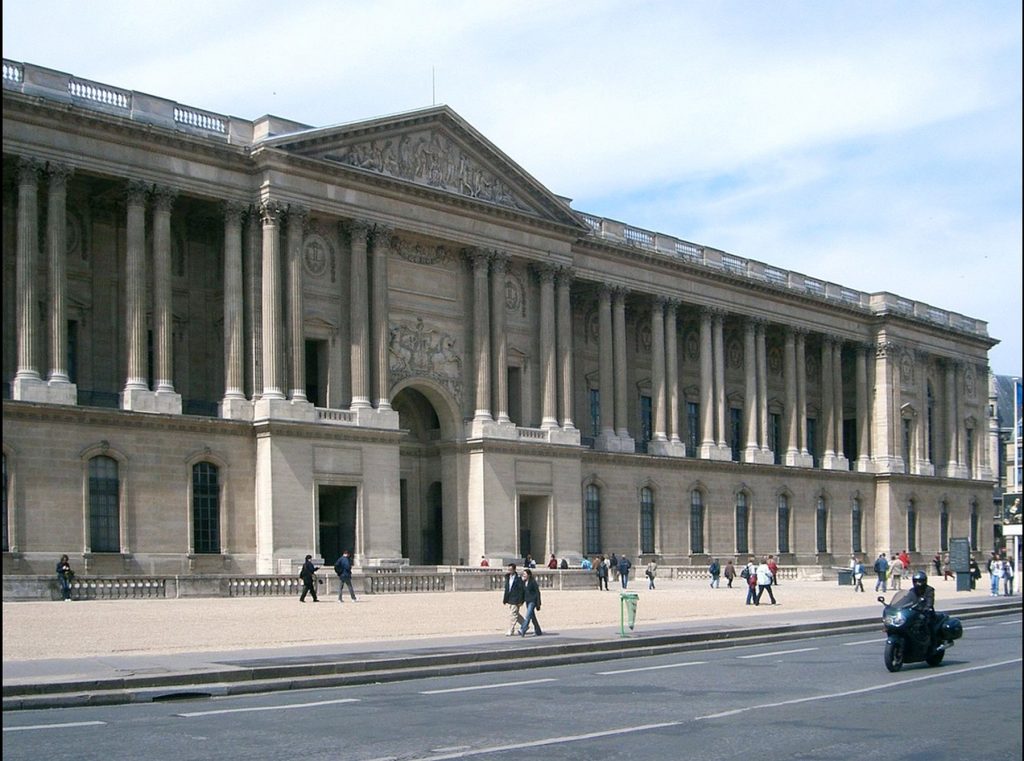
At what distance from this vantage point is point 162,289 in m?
51.2

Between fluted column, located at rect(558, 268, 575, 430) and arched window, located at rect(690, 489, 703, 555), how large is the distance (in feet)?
40.0

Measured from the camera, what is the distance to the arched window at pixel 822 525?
8325cm

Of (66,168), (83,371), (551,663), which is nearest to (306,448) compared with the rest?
(83,371)

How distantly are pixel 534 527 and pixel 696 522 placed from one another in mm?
14123

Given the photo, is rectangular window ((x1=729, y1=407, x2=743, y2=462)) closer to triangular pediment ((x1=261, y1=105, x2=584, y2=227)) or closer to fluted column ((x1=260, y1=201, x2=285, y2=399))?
triangular pediment ((x1=261, y1=105, x2=584, y2=227))

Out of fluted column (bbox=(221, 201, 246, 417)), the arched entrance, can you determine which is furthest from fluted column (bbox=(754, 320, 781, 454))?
fluted column (bbox=(221, 201, 246, 417))

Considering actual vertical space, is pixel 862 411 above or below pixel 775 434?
above

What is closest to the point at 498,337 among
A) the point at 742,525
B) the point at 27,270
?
the point at 27,270

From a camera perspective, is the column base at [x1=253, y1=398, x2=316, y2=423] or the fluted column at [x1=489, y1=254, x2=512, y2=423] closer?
the column base at [x1=253, y1=398, x2=316, y2=423]

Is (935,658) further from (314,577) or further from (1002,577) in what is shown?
(1002,577)

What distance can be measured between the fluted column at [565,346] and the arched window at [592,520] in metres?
4.68

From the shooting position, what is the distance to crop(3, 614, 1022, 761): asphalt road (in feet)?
45.7

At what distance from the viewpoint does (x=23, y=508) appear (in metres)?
46.7

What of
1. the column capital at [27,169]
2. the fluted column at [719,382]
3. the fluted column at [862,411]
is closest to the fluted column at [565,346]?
the fluted column at [719,382]
